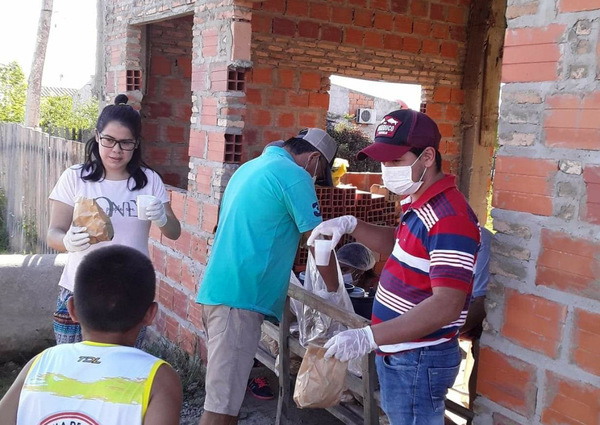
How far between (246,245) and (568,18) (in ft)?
5.78

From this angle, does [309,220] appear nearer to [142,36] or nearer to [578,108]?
[578,108]

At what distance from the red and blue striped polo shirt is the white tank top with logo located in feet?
3.17

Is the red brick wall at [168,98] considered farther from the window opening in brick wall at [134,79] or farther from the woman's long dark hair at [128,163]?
the woman's long dark hair at [128,163]

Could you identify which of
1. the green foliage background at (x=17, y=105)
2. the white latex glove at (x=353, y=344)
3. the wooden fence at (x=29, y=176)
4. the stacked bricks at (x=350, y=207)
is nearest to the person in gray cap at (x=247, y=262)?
the white latex glove at (x=353, y=344)

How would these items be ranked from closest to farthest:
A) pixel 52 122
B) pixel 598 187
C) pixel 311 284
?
pixel 598 187 < pixel 311 284 < pixel 52 122

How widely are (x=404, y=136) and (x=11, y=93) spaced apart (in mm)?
17152

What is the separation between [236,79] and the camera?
15.0 ft

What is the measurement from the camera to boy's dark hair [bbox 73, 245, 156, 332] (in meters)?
1.85

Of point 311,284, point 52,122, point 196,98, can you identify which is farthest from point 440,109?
point 52,122

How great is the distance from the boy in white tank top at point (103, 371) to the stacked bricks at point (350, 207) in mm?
2931

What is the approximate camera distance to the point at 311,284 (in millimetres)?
3836

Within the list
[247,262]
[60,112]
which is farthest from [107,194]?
[60,112]

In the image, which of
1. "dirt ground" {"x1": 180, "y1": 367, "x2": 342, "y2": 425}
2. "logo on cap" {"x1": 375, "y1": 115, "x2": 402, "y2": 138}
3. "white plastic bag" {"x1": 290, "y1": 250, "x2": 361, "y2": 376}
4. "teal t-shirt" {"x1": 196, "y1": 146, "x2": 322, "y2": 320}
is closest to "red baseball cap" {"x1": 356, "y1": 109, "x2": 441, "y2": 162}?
"logo on cap" {"x1": 375, "y1": 115, "x2": 402, "y2": 138}

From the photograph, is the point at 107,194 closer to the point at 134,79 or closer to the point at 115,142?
the point at 115,142
